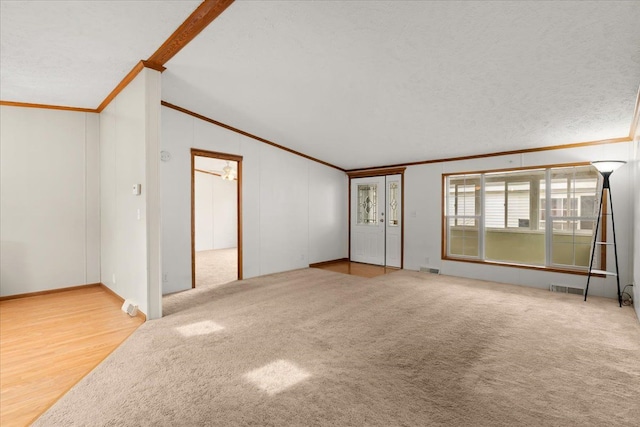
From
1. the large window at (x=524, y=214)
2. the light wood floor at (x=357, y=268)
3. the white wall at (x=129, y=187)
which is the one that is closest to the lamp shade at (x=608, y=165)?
the large window at (x=524, y=214)

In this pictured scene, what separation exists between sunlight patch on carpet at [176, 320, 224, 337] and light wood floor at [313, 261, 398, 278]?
338 cm

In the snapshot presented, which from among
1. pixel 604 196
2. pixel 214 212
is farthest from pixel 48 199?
pixel 604 196

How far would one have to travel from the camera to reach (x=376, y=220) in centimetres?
730

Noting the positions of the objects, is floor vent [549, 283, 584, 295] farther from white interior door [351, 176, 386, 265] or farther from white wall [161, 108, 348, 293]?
white wall [161, 108, 348, 293]

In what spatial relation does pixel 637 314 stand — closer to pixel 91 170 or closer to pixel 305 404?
pixel 305 404

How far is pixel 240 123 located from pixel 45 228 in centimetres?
330

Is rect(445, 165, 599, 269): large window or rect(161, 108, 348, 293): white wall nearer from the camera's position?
rect(161, 108, 348, 293): white wall

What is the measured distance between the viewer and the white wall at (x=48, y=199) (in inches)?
167

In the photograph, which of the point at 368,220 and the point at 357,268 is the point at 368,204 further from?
the point at 357,268

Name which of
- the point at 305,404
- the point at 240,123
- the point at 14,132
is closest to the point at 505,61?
the point at 305,404

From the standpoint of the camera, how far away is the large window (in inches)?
205

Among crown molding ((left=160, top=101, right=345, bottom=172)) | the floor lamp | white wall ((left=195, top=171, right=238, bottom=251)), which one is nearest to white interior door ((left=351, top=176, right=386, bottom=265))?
crown molding ((left=160, top=101, right=345, bottom=172))

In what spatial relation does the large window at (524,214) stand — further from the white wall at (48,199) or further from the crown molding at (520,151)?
the white wall at (48,199)

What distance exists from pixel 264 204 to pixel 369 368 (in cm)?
407
